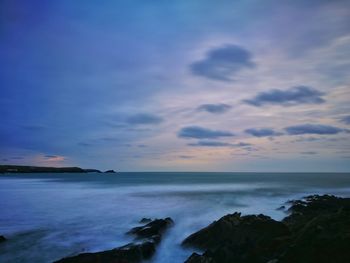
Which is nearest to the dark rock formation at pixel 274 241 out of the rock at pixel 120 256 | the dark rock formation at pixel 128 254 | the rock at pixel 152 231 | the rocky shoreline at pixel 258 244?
the rocky shoreline at pixel 258 244

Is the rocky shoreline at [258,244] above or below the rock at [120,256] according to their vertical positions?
above

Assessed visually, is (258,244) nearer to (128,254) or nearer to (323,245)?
(323,245)

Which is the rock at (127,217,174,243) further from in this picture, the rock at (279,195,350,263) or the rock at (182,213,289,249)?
the rock at (279,195,350,263)

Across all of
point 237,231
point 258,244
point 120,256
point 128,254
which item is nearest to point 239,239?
point 237,231

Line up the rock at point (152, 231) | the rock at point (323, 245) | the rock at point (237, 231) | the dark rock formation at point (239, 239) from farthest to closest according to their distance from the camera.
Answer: the rock at point (152, 231)
the rock at point (237, 231)
the dark rock formation at point (239, 239)
the rock at point (323, 245)

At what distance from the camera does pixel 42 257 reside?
1584 cm

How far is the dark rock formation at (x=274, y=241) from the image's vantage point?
972cm

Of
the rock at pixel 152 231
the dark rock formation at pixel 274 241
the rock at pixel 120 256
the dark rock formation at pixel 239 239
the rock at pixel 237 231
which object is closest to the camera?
→ the dark rock formation at pixel 274 241

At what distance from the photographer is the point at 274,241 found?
12664 mm

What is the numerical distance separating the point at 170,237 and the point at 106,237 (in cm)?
418

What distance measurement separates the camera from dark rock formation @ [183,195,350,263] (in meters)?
9.72

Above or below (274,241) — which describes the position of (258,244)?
below

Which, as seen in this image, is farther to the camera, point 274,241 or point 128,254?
point 128,254

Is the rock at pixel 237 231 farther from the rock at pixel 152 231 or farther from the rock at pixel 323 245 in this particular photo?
the rock at pixel 323 245
